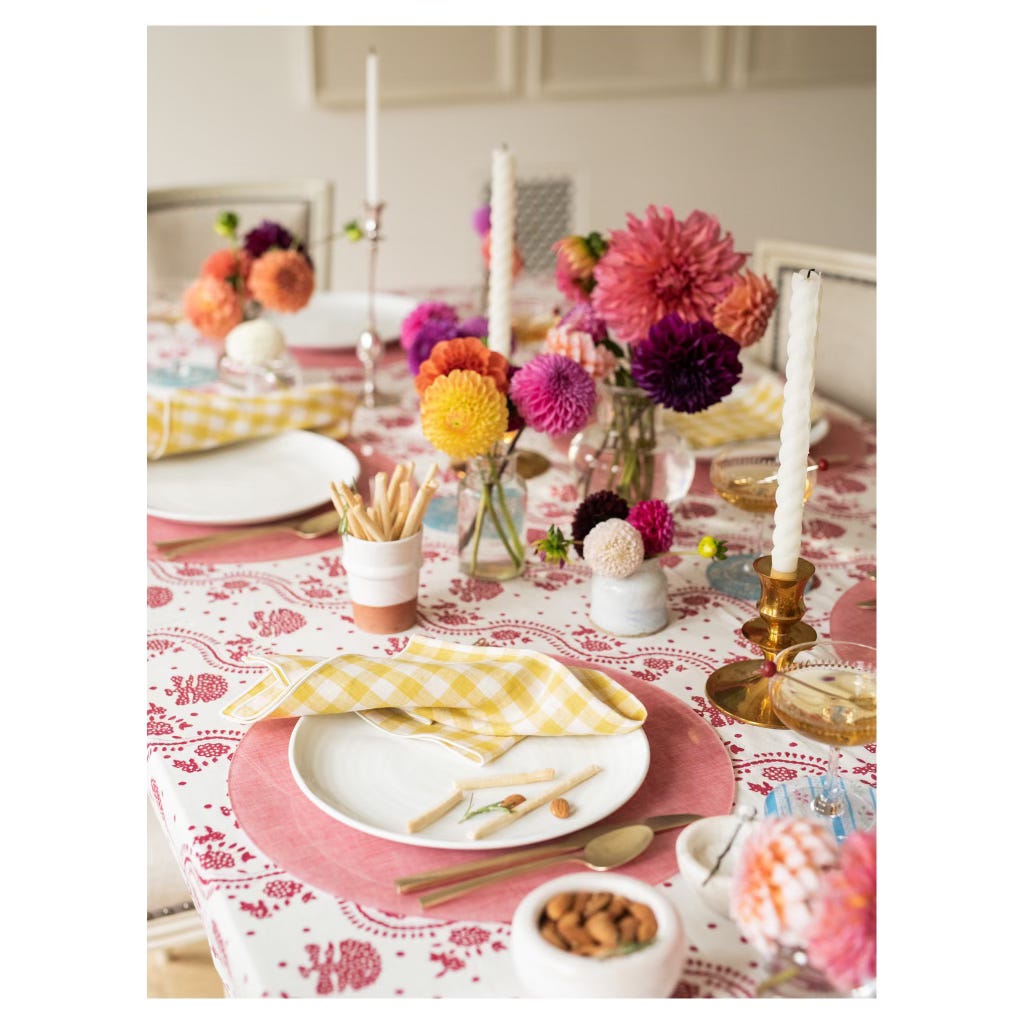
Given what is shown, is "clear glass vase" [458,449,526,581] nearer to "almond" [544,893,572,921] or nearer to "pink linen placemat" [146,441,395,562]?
"pink linen placemat" [146,441,395,562]

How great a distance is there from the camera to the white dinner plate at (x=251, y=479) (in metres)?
1.32

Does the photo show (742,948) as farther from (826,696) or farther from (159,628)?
(159,628)

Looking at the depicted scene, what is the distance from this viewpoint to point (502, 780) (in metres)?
0.83

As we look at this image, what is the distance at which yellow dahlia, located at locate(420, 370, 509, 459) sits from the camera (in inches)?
42.5

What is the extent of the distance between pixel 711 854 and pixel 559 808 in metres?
0.10

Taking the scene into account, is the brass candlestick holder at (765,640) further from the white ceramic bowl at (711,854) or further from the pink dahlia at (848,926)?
the pink dahlia at (848,926)

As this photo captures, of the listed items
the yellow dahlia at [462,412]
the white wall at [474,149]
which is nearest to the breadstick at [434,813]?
the yellow dahlia at [462,412]

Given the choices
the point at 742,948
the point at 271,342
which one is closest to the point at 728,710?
the point at 742,948

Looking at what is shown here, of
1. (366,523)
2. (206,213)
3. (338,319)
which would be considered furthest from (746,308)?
(206,213)

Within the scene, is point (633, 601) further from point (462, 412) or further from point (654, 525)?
point (462, 412)

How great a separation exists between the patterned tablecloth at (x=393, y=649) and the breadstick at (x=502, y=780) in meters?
0.13

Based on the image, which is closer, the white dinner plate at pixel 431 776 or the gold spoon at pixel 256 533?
the white dinner plate at pixel 431 776

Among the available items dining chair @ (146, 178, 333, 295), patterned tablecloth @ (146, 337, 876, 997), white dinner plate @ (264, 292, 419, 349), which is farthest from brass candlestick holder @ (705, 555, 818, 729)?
dining chair @ (146, 178, 333, 295)

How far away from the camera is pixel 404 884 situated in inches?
28.6
